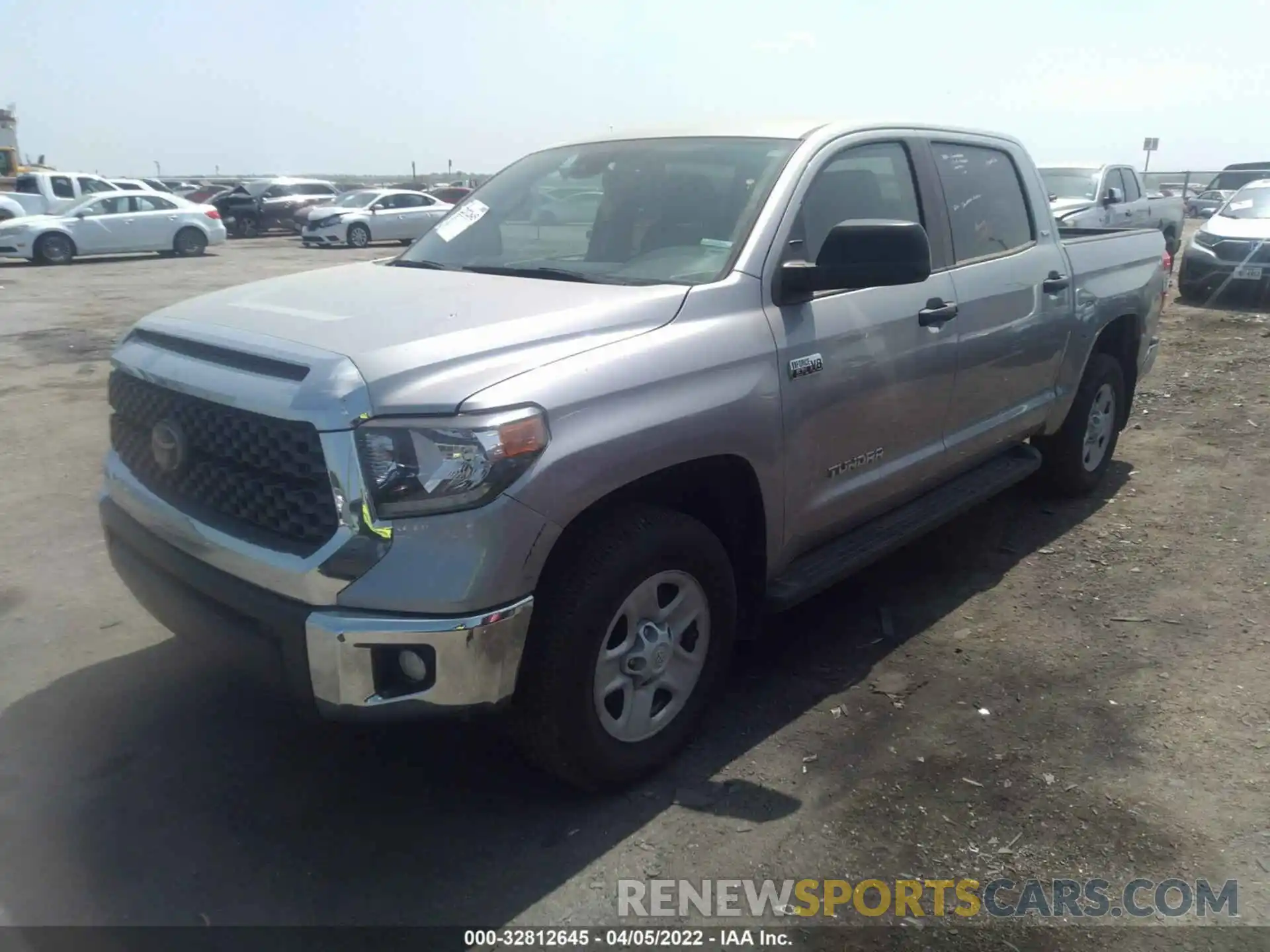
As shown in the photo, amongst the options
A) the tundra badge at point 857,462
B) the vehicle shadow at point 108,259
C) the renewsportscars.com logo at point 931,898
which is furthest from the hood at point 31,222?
the renewsportscars.com logo at point 931,898

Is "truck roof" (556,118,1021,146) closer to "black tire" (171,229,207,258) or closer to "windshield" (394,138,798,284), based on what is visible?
"windshield" (394,138,798,284)

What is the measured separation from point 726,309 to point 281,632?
1593 millimetres

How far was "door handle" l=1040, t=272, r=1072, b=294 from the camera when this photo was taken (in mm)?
4754

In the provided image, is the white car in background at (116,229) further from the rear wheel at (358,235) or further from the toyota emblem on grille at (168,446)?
the toyota emblem on grille at (168,446)

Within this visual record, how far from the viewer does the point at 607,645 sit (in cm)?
293

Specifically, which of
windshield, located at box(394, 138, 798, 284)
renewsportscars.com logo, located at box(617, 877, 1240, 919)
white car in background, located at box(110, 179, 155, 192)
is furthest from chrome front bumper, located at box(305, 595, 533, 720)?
white car in background, located at box(110, 179, 155, 192)

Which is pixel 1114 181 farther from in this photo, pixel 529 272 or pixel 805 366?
pixel 529 272

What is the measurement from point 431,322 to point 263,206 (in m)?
29.9

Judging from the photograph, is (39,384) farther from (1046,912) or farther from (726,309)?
(1046,912)

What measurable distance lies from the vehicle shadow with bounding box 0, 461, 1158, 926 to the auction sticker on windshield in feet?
6.21

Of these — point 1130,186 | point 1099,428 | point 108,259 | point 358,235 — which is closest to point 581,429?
point 1099,428

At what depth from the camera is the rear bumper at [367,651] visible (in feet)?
8.13

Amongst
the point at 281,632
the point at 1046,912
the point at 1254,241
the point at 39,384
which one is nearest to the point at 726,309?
the point at 281,632

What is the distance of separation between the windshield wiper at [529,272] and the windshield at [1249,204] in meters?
12.9
